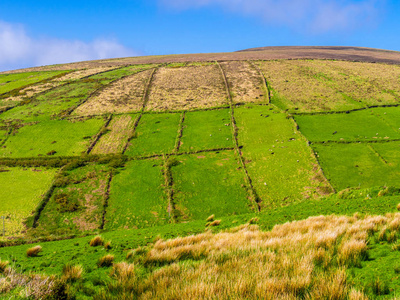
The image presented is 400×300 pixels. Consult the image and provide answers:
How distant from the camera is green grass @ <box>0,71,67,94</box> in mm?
95625

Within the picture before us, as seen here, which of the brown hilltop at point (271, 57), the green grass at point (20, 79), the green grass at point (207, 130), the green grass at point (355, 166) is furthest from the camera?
the brown hilltop at point (271, 57)

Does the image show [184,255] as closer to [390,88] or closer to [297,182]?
[297,182]

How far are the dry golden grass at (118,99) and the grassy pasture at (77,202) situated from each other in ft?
92.4

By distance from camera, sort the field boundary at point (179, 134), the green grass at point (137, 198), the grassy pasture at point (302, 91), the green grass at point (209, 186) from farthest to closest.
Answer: the grassy pasture at point (302, 91) → the field boundary at point (179, 134) → the green grass at point (209, 186) → the green grass at point (137, 198)

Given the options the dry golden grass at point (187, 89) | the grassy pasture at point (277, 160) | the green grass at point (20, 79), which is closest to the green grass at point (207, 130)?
the grassy pasture at point (277, 160)

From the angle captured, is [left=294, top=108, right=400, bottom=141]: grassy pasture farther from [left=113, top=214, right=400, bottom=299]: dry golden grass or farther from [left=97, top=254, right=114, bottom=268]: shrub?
[left=97, top=254, right=114, bottom=268]: shrub

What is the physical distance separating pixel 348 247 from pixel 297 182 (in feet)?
103

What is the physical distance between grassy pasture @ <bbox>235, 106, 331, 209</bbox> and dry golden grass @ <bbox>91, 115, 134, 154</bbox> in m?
24.2

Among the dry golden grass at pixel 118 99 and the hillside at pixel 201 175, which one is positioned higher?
the dry golden grass at pixel 118 99

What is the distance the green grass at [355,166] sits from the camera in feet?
123

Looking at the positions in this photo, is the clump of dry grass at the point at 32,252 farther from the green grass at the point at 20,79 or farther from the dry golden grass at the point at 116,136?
the green grass at the point at 20,79

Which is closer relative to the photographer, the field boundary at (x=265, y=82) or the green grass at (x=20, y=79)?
the field boundary at (x=265, y=82)

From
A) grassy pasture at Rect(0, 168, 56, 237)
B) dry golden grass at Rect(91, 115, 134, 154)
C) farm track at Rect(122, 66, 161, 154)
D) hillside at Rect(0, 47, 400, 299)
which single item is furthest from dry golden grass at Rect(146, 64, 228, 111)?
grassy pasture at Rect(0, 168, 56, 237)

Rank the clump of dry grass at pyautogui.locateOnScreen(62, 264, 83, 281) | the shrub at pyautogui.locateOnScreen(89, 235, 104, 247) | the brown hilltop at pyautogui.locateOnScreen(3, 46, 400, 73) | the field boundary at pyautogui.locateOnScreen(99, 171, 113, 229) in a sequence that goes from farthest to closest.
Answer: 1. the brown hilltop at pyautogui.locateOnScreen(3, 46, 400, 73)
2. the field boundary at pyautogui.locateOnScreen(99, 171, 113, 229)
3. the shrub at pyautogui.locateOnScreen(89, 235, 104, 247)
4. the clump of dry grass at pyautogui.locateOnScreen(62, 264, 83, 281)
